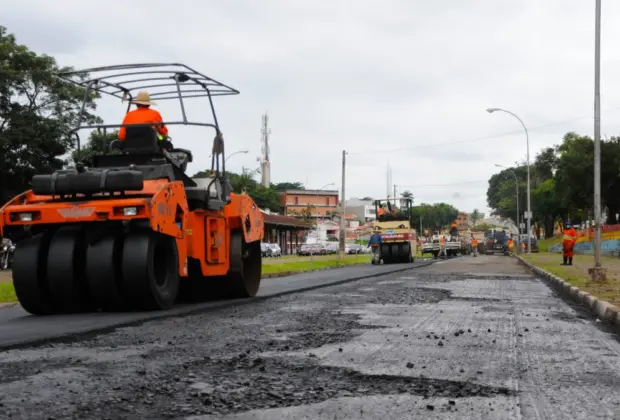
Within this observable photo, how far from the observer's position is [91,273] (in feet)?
28.6

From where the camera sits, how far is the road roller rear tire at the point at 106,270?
28.5 ft

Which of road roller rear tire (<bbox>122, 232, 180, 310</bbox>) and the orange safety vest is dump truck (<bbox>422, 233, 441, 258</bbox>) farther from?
road roller rear tire (<bbox>122, 232, 180, 310</bbox>)

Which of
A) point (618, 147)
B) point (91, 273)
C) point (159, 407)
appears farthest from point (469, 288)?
point (618, 147)

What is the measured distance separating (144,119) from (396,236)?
26453mm

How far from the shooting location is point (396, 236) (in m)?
35.4

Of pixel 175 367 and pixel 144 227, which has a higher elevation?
pixel 144 227

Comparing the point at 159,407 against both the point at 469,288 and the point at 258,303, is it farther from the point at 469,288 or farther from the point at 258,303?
the point at 469,288

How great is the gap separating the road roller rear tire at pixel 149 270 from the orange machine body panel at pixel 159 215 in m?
0.21

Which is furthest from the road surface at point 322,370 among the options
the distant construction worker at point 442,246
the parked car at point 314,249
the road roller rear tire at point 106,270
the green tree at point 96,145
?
the parked car at point 314,249

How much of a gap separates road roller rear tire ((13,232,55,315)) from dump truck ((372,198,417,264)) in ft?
88.5

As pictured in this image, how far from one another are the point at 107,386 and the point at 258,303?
646cm

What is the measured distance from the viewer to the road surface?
4.05 m

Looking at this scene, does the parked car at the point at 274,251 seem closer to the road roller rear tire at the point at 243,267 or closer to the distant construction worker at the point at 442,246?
the distant construction worker at the point at 442,246

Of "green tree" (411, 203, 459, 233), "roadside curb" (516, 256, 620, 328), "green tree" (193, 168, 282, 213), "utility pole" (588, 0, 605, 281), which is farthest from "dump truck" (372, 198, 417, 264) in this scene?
"green tree" (411, 203, 459, 233)
